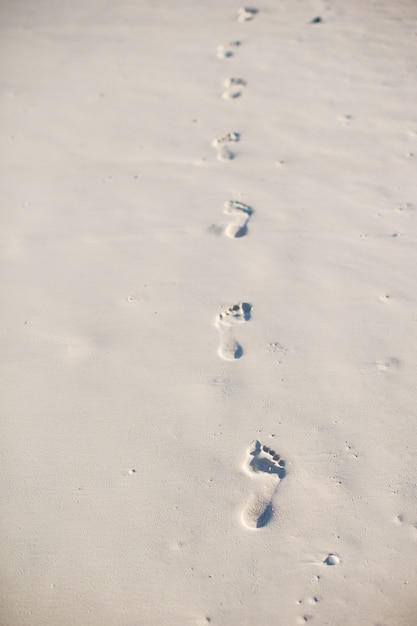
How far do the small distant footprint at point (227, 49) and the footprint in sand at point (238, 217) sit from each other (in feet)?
4.46

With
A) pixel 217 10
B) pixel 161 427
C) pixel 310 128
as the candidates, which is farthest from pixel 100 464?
pixel 217 10

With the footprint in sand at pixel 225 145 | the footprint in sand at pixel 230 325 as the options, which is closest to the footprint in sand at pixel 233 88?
the footprint in sand at pixel 225 145

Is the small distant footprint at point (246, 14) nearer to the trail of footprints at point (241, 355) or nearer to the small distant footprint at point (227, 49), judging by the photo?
the small distant footprint at point (227, 49)

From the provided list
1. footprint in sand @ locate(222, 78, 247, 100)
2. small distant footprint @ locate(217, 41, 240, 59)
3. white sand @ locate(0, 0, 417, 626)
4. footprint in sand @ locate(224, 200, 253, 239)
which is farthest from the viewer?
small distant footprint @ locate(217, 41, 240, 59)

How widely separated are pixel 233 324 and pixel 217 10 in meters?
2.66

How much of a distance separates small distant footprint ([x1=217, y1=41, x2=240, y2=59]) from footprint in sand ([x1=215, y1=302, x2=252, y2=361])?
1.96m

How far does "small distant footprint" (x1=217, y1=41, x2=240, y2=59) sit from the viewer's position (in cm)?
358

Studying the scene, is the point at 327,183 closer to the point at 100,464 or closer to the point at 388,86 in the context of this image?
the point at 388,86

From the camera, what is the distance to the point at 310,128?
3014 mm

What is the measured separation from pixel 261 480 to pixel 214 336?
23.0 inches

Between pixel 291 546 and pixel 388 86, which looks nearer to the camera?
pixel 291 546

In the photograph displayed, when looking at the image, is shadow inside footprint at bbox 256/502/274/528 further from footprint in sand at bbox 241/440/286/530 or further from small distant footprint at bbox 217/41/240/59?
small distant footprint at bbox 217/41/240/59

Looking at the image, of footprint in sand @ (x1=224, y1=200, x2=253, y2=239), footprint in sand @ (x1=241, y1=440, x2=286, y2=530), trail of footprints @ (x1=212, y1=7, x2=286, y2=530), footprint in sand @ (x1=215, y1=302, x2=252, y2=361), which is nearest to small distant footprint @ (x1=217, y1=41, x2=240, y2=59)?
trail of footprints @ (x1=212, y1=7, x2=286, y2=530)

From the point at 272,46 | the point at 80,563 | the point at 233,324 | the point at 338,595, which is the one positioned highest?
the point at 272,46
